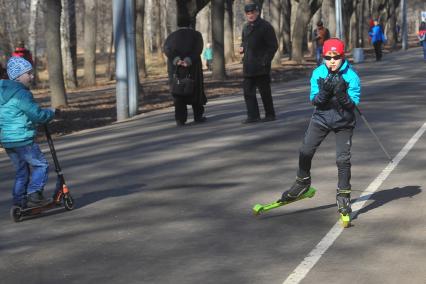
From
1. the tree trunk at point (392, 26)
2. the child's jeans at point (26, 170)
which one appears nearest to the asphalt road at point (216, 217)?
the child's jeans at point (26, 170)

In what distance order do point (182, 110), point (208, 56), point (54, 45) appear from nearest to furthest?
point (182, 110) → point (54, 45) → point (208, 56)

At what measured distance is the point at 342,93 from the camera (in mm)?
8938

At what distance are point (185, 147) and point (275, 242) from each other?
6.92 m

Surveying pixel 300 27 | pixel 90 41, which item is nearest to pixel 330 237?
pixel 90 41

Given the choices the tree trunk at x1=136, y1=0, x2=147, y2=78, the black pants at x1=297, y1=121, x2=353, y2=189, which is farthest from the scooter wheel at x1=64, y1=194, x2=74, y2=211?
the tree trunk at x1=136, y1=0, x2=147, y2=78

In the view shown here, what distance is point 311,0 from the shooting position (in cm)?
4666

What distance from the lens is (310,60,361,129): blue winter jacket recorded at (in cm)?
904

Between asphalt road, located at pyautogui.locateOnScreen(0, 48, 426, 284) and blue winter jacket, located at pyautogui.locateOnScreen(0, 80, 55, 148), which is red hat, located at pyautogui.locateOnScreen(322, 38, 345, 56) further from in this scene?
blue winter jacket, located at pyautogui.locateOnScreen(0, 80, 55, 148)

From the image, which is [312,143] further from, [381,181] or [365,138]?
[365,138]

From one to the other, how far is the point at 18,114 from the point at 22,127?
0.14 meters

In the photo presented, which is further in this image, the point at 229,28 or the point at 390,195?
the point at 229,28

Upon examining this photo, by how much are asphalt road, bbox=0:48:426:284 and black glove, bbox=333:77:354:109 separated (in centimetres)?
106

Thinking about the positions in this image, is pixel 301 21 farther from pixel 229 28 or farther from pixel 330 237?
pixel 330 237

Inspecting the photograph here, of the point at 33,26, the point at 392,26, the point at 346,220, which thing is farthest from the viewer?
the point at 392,26
